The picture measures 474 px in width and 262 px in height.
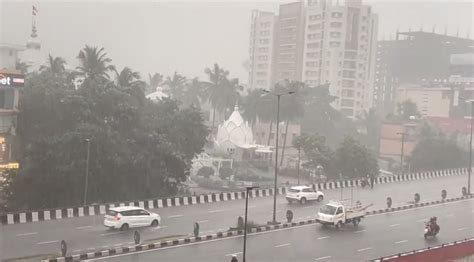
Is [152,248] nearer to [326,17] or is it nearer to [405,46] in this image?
[326,17]

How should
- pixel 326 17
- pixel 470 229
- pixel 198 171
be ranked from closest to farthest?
1. pixel 470 229
2. pixel 198 171
3. pixel 326 17

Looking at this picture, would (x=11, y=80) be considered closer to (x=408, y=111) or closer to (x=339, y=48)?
(x=408, y=111)

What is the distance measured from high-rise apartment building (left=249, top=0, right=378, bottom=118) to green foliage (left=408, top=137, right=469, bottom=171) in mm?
29156

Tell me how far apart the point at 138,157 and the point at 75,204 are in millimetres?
3895

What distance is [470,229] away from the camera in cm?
2672

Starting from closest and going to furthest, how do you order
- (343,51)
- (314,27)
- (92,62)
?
(92,62)
(343,51)
(314,27)

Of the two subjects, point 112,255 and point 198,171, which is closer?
point 112,255

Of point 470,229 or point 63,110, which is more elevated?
point 63,110

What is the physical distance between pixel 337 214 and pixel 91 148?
37.3 feet

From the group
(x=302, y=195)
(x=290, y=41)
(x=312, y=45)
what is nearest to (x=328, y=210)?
(x=302, y=195)

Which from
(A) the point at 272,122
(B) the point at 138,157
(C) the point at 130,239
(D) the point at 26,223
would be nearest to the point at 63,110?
(B) the point at 138,157

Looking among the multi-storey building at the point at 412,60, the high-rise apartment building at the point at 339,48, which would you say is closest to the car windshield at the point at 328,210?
the high-rise apartment building at the point at 339,48

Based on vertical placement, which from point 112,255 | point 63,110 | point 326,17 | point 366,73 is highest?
point 326,17

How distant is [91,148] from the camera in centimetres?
2786
